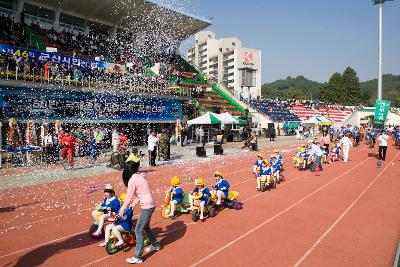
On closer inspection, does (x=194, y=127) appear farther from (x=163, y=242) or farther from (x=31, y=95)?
(x=163, y=242)

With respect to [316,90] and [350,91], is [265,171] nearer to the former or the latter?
[350,91]

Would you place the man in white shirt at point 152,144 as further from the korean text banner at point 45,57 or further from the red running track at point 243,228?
the korean text banner at point 45,57

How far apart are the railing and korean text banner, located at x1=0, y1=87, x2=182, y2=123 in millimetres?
599

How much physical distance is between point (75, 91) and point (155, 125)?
7685 mm

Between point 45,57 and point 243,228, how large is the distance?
1871 centimetres

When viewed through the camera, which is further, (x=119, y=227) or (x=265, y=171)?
(x=265, y=171)

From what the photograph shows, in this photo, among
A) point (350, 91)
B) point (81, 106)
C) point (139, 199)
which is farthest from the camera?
point (350, 91)

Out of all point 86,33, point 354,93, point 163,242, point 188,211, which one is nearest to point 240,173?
point 188,211

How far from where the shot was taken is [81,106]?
22.1m

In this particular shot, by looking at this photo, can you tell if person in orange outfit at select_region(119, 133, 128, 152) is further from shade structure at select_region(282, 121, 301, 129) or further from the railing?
shade structure at select_region(282, 121, 301, 129)

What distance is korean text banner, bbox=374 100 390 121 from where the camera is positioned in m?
26.9

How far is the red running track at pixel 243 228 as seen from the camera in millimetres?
6324

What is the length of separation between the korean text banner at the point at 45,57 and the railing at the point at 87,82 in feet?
3.39

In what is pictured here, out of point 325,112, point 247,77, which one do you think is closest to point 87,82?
point 325,112
